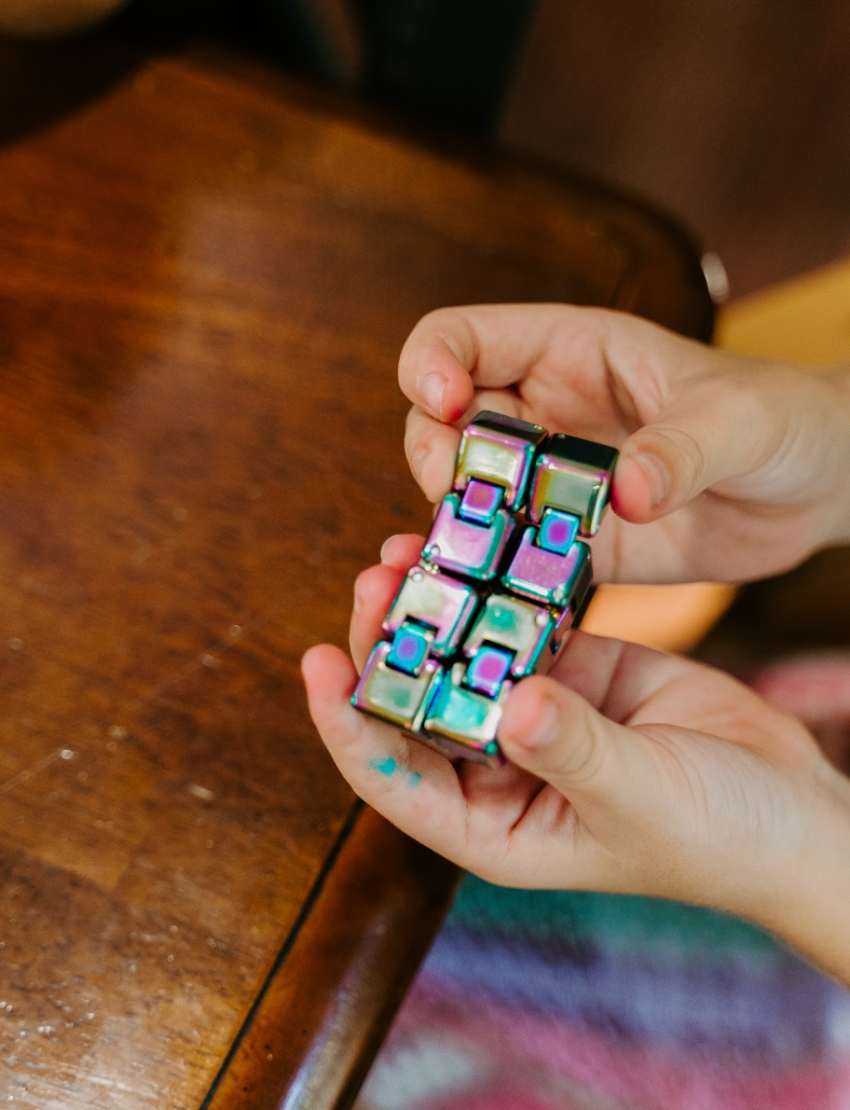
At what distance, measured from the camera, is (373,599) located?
437 millimetres

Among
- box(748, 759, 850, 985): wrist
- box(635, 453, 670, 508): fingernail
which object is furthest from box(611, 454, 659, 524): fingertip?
box(748, 759, 850, 985): wrist

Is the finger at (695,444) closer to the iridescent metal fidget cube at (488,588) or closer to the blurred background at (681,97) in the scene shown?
the iridescent metal fidget cube at (488,588)

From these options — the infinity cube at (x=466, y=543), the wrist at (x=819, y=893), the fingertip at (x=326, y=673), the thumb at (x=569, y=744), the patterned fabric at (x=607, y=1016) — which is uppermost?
the infinity cube at (x=466, y=543)

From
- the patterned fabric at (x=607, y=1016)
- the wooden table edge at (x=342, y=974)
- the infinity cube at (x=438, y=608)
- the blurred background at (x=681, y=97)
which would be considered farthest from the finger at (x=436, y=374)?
the blurred background at (x=681, y=97)

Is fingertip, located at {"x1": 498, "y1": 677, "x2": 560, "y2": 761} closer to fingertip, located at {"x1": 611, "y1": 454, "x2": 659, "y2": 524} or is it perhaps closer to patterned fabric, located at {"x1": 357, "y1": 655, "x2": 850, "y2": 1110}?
fingertip, located at {"x1": 611, "y1": 454, "x2": 659, "y2": 524}

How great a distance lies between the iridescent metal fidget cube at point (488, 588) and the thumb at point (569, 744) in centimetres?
2

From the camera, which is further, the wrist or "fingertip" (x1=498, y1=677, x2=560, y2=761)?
the wrist

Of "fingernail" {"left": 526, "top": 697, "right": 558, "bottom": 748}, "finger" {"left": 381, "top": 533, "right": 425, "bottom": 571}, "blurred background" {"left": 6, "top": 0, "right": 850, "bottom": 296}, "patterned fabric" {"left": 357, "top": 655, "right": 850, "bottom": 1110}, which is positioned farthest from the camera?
"blurred background" {"left": 6, "top": 0, "right": 850, "bottom": 296}

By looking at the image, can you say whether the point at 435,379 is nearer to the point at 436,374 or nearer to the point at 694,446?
the point at 436,374

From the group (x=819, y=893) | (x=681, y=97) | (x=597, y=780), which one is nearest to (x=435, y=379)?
(x=597, y=780)

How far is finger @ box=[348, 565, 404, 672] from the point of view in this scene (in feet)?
1.43

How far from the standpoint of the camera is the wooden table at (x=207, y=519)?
1.36 ft

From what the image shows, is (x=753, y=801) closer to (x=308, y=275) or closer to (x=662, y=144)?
(x=308, y=275)

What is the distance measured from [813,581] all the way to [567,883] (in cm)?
71
